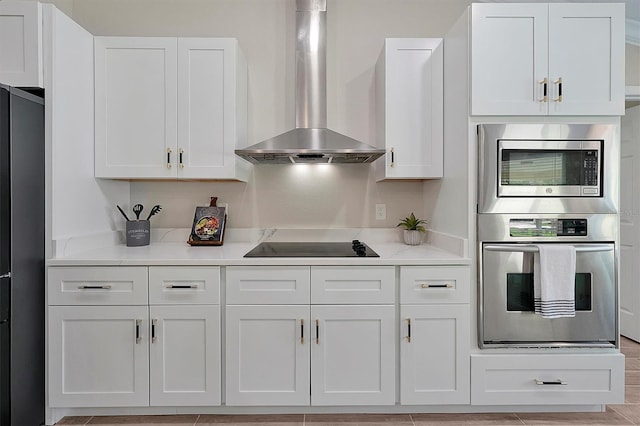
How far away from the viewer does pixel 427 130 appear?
255 centimetres

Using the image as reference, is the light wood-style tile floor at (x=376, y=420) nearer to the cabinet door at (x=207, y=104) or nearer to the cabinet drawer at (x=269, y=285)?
the cabinet drawer at (x=269, y=285)

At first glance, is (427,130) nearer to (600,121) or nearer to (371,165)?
(371,165)

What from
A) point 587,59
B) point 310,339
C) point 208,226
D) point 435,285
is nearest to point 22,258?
point 208,226

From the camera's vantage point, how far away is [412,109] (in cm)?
255

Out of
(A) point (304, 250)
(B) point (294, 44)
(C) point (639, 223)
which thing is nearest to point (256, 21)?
(B) point (294, 44)

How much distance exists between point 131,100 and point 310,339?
1815mm

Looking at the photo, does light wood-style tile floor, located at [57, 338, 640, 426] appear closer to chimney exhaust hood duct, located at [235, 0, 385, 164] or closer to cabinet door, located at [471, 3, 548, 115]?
chimney exhaust hood duct, located at [235, 0, 385, 164]

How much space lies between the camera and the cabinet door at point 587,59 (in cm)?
215

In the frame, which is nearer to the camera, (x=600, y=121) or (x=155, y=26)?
(x=600, y=121)

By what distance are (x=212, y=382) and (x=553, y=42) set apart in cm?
258

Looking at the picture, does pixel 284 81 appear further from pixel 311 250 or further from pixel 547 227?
pixel 547 227

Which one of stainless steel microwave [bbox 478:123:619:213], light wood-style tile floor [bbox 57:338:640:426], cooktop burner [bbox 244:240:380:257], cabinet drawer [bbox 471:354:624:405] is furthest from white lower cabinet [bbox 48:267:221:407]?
A: stainless steel microwave [bbox 478:123:619:213]

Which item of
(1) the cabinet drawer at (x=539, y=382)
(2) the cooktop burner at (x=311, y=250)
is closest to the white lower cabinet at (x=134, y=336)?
(2) the cooktop burner at (x=311, y=250)

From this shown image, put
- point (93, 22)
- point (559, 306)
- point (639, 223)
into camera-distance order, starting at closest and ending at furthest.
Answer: point (559, 306) → point (93, 22) → point (639, 223)
